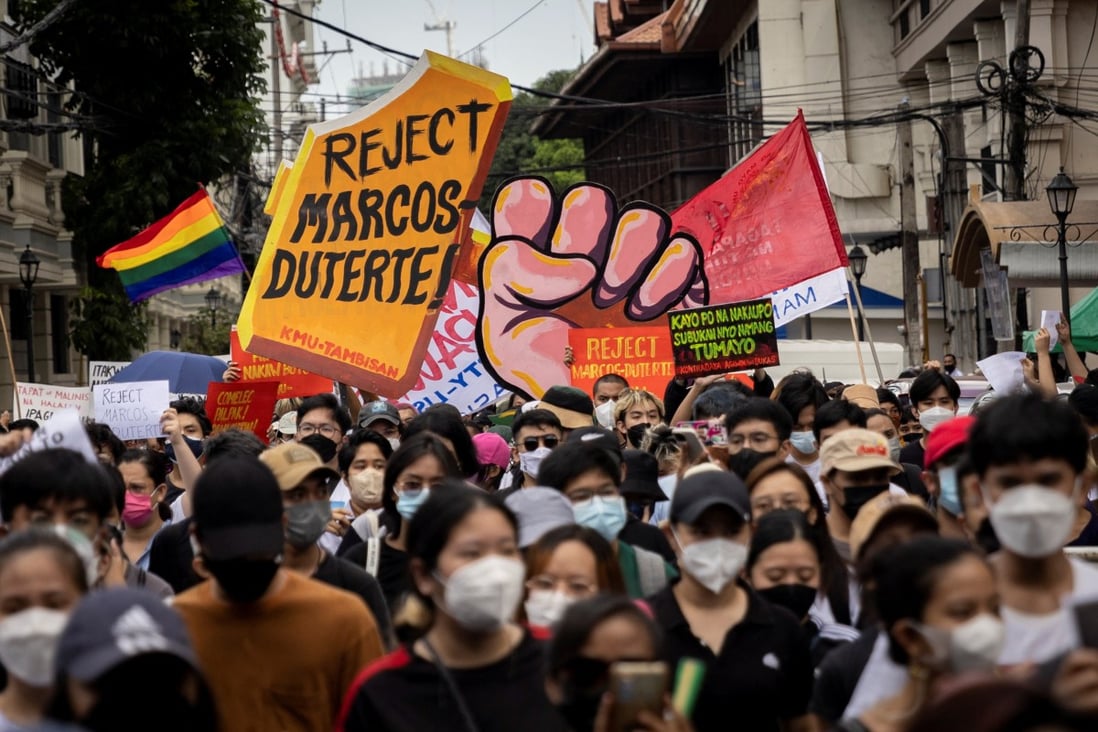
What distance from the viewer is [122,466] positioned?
792 centimetres

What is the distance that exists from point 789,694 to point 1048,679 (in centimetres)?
199

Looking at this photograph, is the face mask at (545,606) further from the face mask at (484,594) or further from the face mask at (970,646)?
the face mask at (970,646)

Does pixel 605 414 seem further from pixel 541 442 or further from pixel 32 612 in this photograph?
pixel 32 612

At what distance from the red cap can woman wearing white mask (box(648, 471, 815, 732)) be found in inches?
42.8

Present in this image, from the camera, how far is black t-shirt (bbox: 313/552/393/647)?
18.2ft

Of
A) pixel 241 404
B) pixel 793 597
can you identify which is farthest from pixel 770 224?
pixel 793 597

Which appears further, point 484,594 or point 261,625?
point 261,625

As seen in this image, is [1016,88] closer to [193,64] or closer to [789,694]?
[193,64]

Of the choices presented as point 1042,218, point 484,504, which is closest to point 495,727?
point 484,504

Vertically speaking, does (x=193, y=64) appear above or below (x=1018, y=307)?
above

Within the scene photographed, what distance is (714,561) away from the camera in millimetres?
5098

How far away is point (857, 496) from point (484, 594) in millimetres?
2725

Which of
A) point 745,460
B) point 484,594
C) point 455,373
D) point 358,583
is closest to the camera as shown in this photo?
point 484,594

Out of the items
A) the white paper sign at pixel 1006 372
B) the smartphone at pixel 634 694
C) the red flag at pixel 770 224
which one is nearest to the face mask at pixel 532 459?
the white paper sign at pixel 1006 372
